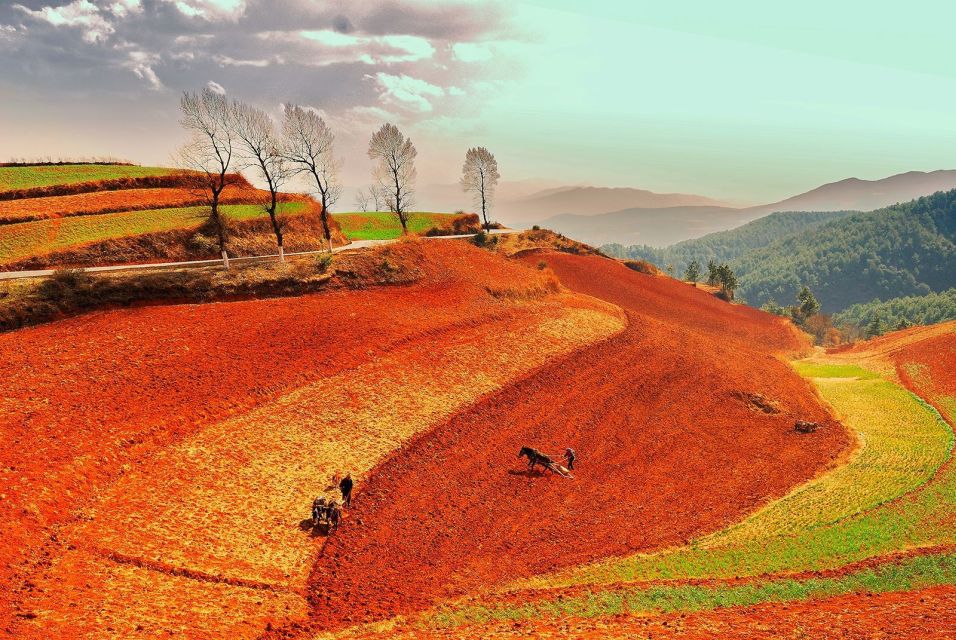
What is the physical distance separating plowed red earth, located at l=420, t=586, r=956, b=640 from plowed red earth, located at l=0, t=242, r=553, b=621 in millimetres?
12586

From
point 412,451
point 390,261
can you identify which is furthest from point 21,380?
point 390,261

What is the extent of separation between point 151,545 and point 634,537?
54.7 ft

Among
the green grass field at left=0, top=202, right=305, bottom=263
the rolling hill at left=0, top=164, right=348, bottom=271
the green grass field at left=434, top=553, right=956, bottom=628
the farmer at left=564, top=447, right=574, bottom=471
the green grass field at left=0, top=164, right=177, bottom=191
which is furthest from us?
the green grass field at left=0, top=164, right=177, bottom=191

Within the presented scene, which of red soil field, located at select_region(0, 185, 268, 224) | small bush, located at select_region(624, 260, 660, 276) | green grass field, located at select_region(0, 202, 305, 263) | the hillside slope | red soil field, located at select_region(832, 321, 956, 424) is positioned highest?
red soil field, located at select_region(0, 185, 268, 224)

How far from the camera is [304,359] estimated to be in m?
24.9

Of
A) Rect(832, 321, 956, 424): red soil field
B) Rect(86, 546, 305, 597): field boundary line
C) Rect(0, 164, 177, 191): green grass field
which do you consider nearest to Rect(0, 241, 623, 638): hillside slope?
Rect(86, 546, 305, 597): field boundary line

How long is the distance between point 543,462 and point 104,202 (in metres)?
41.3

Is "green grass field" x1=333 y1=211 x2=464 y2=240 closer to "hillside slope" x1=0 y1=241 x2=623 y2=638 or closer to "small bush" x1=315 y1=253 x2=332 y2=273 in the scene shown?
"small bush" x1=315 y1=253 x2=332 y2=273

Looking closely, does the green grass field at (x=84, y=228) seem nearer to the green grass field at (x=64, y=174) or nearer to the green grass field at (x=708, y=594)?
the green grass field at (x=64, y=174)

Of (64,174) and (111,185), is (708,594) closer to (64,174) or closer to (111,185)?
(111,185)

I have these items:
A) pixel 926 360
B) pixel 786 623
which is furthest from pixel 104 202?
pixel 926 360

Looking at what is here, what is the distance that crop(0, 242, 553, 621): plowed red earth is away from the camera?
14938mm

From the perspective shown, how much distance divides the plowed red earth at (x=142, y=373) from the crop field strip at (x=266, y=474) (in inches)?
41.8

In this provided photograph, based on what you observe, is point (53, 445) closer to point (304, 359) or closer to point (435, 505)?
point (304, 359)
